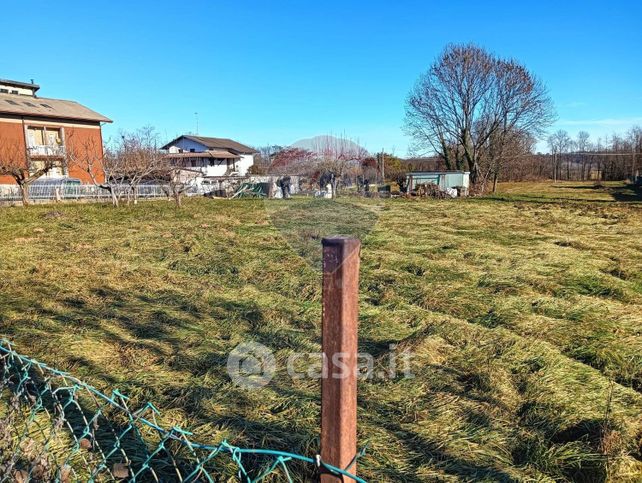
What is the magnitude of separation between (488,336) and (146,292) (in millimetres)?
3113

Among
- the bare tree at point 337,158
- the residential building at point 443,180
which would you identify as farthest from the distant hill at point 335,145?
the residential building at point 443,180

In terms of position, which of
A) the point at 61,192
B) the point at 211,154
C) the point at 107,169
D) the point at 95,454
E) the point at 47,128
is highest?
the point at 47,128

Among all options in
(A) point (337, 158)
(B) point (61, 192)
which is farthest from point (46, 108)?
(A) point (337, 158)

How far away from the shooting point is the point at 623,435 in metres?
1.85

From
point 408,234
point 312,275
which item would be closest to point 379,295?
point 312,275

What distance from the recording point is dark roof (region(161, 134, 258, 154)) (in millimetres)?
42031

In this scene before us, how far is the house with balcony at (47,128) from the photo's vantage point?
22984 mm

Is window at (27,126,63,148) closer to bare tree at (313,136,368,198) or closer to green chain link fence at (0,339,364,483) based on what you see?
bare tree at (313,136,368,198)

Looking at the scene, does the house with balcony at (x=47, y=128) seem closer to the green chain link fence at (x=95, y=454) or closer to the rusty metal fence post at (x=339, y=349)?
the green chain link fence at (x=95, y=454)

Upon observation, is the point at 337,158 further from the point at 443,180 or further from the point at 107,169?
the point at 107,169

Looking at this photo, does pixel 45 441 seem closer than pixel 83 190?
Yes

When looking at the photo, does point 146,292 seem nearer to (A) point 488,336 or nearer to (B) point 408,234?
(A) point 488,336

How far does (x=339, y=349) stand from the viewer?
996mm

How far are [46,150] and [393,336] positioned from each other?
27.3 metres
